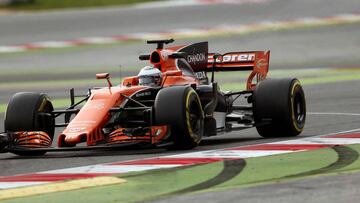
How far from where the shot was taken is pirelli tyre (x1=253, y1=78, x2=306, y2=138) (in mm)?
14016

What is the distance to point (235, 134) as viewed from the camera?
1520 centimetres

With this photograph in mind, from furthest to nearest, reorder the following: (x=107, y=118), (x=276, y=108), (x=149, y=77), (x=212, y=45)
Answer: (x=212, y=45)
(x=276, y=108)
(x=149, y=77)
(x=107, y=118)

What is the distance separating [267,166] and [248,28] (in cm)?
2268

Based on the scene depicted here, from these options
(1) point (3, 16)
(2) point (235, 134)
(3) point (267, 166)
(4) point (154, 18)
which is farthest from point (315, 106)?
(1) point (3, 16)

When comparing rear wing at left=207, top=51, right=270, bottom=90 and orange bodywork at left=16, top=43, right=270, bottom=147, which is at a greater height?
rear wing at left=207, top=51, right=270, bottom=90

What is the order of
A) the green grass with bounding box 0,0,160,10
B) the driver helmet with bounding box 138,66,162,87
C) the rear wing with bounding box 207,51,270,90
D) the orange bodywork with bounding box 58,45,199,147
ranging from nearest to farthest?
the orange bodywork with bounding box 58,45,199,147 < the driver helmet with bounding box 138,66,162,87 < the rear wing with bounding box 207,51,270,90 < the green grass with bounding box 0,0,160,10

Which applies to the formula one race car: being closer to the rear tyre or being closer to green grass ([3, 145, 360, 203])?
the rear tyre

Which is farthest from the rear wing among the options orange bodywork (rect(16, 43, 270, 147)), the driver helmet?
the driver helmet

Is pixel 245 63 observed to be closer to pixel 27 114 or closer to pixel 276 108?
pixel 276 108

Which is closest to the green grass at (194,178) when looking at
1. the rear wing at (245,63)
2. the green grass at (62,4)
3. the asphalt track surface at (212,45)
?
the asphalt track surface at (212,45)

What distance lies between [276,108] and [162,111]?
214 cm

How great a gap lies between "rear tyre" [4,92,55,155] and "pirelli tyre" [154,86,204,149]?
5.28 feet

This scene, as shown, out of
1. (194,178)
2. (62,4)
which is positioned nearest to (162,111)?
(194,178)

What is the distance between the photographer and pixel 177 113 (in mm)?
12391
